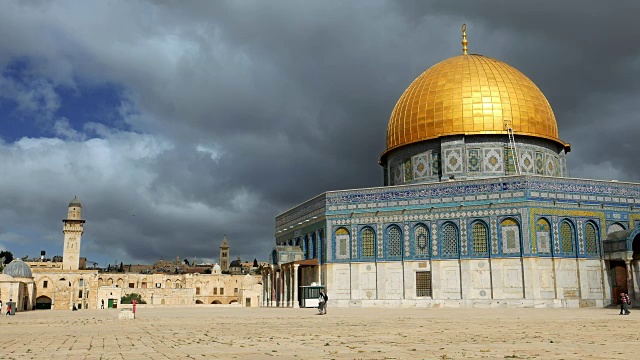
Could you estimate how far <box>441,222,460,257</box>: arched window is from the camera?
3388cm

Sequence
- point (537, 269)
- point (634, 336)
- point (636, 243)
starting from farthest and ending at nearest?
point (636, 243) < point (537, 269) < point (634, 336)

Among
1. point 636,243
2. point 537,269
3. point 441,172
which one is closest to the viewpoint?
point 537,269

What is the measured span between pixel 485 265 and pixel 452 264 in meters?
1.78

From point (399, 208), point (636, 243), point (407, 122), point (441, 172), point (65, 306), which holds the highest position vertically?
point (407, 122)

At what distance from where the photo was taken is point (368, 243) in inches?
1406

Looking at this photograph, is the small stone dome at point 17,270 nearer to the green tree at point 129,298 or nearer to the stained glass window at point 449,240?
the green tree at point 129,298

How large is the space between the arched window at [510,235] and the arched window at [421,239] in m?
4.13

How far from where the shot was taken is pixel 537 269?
3189 cm

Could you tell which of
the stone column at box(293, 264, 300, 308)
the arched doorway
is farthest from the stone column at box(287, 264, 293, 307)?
the arched doorway

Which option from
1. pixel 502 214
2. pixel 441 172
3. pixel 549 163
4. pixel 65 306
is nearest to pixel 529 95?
pixel 549 163

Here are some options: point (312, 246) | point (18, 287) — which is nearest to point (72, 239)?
point (18, 287)

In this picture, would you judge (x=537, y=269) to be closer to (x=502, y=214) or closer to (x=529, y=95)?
(x=502, y=214)

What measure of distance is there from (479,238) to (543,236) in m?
3.28

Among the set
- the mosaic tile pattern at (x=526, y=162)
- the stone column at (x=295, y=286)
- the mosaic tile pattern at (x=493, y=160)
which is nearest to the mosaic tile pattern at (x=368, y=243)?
the stone column at (x=295, y=286)
